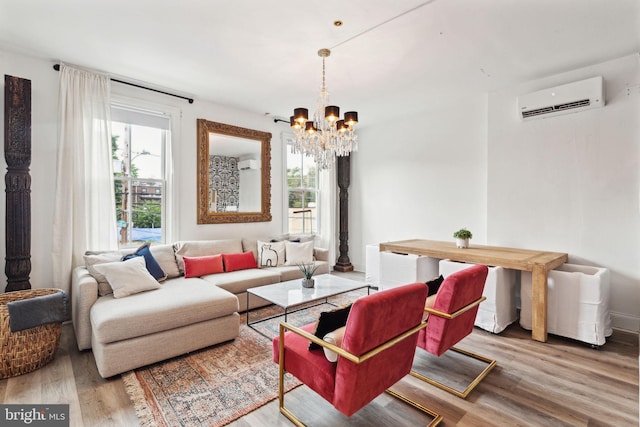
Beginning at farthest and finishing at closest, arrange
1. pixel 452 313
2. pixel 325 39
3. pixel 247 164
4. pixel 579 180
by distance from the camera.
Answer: pixel 247 164 < pixel 579 180 < pixel 325 39 < pixel 452 313

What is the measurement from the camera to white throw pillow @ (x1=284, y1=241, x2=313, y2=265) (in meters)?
4.37

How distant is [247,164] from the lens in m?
4.74

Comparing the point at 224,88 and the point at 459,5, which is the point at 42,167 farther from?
the point at 459,5

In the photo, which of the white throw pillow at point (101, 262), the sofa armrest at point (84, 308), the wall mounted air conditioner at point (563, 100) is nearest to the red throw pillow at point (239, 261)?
the white throw pillow at point (101, 262)

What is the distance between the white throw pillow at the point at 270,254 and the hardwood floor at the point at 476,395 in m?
2.12

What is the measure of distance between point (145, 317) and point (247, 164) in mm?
2876

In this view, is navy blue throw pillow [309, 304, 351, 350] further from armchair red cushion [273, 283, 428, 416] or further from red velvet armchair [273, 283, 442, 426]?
armchair red cushion [273, 283, 428, 416]

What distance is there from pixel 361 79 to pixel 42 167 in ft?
11.5

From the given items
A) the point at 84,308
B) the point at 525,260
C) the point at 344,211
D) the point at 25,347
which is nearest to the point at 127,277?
the point at 84,308

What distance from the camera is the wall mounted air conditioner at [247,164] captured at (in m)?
4.68

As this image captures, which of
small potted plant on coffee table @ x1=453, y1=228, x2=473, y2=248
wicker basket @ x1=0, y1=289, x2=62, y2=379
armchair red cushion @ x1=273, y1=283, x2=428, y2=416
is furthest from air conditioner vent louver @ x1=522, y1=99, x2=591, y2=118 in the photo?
wicker basket @ x1=0, y1=289, x2=62, y2=379

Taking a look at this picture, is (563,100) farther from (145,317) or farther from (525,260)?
(145,317)

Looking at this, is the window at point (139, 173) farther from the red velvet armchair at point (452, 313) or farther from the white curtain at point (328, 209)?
the red velvet armchair at point (452, 313)

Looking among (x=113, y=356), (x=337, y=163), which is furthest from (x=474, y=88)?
(x=113, y=356)
